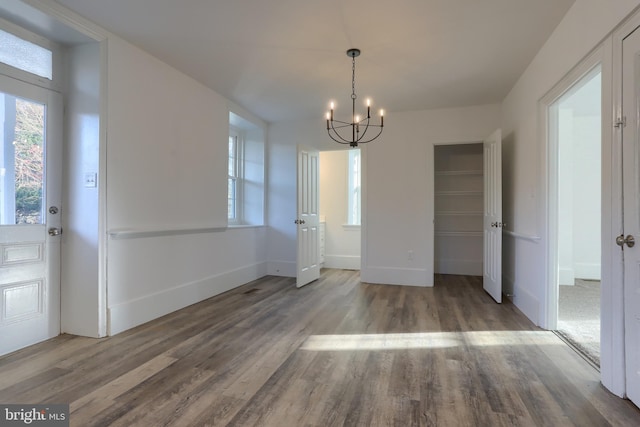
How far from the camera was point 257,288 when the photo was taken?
14.5 feet

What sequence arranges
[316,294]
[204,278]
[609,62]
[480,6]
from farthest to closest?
[316,294]
[204,278]
[480,6]
[609,62]

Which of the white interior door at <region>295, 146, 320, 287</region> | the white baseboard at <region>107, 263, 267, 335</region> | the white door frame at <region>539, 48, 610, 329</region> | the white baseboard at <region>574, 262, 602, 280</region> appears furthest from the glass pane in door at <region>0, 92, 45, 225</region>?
the white baseboard at <region>574, 262, 602, 280</region>

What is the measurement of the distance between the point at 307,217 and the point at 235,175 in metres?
1.38

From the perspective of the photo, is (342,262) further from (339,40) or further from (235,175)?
(339,40)

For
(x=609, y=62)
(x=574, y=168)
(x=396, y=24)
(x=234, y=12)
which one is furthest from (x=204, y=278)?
(x=574, y=168)

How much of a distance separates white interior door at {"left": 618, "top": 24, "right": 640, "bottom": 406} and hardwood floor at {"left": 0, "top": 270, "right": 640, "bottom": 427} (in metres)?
0.25

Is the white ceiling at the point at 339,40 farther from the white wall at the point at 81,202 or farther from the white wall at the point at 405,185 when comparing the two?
the white wall at the point at 405,185

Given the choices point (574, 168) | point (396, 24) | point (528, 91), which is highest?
point (396, 24)

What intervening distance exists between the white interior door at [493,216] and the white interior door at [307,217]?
7.71 feet

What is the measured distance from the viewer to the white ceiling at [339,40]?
2.38m

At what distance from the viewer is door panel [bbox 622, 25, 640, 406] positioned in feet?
5.63

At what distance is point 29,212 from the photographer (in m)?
2.53

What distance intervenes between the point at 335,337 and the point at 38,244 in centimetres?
243

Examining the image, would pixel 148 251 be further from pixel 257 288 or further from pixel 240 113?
pixel 240 113
